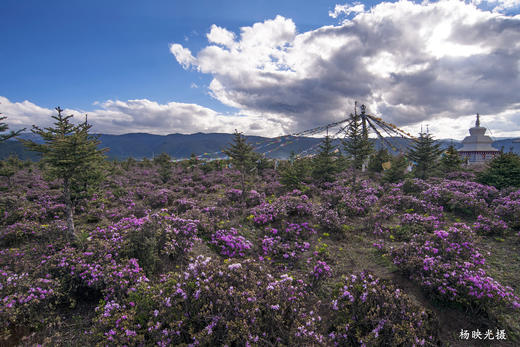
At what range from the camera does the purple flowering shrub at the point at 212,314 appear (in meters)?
3.93

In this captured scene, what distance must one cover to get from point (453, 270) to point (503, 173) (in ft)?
51.0

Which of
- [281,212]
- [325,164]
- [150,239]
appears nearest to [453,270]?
[281,212]

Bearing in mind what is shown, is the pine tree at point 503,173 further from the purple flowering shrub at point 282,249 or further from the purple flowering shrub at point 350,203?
the purple flowering shrub at point 282,249

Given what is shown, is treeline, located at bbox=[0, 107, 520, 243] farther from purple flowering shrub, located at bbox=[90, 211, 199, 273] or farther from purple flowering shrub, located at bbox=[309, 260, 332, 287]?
purple flowering shrub, located at bbox=[309, 260, 332, 287]

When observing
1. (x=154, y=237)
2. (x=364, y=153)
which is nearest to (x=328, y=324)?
(x=154, y=237)

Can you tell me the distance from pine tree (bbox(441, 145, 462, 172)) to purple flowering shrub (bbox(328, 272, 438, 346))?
22715 millimetres

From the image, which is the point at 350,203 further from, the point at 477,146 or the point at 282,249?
the point at 477,146

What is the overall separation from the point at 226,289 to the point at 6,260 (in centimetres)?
792

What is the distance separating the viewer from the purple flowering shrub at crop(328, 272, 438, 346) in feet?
13.1

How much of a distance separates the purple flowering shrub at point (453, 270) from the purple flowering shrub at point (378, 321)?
2.87 ft

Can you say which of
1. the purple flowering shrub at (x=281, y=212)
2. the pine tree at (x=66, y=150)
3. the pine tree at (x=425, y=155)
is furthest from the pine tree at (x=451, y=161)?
the pine tree at (x=66, y=150)

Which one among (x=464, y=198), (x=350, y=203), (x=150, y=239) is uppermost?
(x=464, y=198)

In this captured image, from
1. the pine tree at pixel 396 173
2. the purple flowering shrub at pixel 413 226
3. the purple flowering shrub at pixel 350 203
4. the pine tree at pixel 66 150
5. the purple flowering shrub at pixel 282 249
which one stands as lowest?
the purple flowering shrub at pixel 282 249

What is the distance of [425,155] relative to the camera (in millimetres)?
20812
